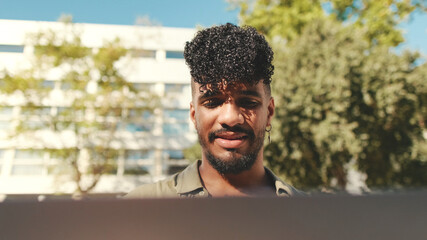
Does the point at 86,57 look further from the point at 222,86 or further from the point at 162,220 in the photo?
the point at 162,220

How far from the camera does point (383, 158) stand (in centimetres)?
1282

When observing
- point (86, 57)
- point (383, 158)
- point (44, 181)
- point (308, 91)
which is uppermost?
point (86, 57)

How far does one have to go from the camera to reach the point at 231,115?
1563mm

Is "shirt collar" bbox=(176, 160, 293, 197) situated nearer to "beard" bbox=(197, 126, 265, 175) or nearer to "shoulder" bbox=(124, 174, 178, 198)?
"shoulder" bbox=(124, 174, 178, 198)

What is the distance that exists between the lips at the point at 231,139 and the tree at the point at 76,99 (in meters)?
14.9

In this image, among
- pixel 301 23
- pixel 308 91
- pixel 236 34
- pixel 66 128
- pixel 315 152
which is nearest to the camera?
pixel 236 34

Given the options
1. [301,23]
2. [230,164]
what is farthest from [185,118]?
[230,164]

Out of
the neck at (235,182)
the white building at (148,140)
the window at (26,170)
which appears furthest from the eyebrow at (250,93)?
the window at (26,170)

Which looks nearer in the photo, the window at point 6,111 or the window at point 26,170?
the window at point 6,111

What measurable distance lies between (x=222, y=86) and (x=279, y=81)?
10724mm

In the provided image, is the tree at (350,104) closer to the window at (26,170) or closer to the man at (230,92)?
the man at (230,92)

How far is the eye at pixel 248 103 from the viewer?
5.11ft

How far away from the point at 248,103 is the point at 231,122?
0.14 meters

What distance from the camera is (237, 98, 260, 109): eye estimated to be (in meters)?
1.56
